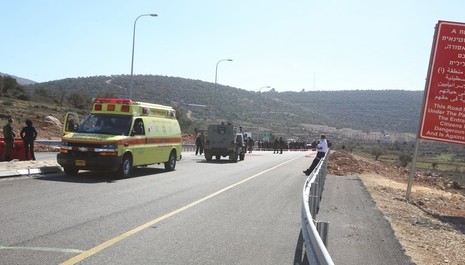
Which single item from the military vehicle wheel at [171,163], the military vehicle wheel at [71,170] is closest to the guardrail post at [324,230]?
the military vehicle wheel at [71,170]

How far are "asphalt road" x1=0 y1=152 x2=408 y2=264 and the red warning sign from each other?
3.52 meters

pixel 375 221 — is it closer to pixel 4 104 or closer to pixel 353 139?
pixel 4 104

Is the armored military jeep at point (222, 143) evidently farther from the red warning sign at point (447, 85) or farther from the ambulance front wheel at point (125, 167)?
the red warning sign at point (447, 85)

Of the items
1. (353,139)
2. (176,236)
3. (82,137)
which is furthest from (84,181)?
(353,139)

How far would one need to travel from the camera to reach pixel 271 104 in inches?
5930

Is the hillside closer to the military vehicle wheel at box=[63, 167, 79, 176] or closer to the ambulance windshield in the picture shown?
the ambulance windshield

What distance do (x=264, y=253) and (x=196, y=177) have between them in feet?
39.5

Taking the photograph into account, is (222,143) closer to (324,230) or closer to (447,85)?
(447,85)

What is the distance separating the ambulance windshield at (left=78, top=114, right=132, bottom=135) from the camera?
1777 centimetres

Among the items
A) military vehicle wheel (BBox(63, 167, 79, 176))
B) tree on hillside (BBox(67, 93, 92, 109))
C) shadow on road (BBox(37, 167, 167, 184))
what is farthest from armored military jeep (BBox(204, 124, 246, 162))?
tree on hillside (BBox(67, 93, 92, 109))

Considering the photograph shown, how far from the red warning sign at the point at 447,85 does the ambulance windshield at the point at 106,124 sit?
9.76 metres

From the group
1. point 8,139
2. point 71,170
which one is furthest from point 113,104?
point 8,139

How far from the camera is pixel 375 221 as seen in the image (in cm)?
1132

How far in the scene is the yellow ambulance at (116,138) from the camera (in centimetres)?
1675
